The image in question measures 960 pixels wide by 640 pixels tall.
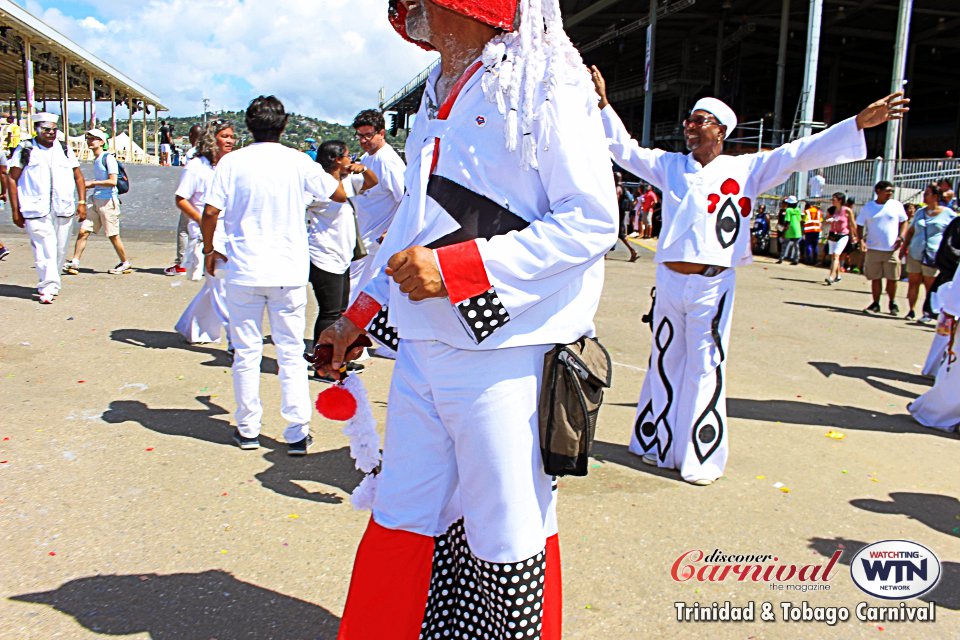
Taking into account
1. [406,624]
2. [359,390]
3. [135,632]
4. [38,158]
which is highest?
[38,158]

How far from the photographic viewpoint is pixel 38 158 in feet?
29.7

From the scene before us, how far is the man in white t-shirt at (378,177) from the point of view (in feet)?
22.1

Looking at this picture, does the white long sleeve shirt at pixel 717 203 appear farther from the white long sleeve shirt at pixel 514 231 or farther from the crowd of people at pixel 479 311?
the white long sleeve shirt at pixel 514 231

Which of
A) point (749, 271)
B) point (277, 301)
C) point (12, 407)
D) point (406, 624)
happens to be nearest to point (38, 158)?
point (12, 407)

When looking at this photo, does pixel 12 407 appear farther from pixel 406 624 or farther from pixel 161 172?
pixel 161 172

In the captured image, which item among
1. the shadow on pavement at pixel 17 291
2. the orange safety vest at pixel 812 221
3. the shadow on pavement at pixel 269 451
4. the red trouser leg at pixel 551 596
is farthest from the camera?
the orange safety vest at pixel 812 221

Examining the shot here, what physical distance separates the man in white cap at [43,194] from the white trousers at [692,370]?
24.8ft

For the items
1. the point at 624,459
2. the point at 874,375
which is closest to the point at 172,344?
the point at 624,459

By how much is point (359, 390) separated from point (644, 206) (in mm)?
23476

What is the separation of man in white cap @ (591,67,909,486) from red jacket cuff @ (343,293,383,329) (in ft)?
8.00

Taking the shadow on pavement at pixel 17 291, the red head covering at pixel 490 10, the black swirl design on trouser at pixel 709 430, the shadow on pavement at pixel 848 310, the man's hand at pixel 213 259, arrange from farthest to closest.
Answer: the shadow on pavement at pixel 848 310 < the shadow on pavement at pixel 17 291 < the man's hand at pixel 213 259 < the black swirl design on trouser at pixel 709 430 < the red head covering at pixel 490 10

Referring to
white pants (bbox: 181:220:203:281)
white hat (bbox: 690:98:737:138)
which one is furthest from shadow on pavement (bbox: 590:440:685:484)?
white pants (bbox: 181:220:203:281)

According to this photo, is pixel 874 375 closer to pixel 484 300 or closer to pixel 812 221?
pixel 484 300

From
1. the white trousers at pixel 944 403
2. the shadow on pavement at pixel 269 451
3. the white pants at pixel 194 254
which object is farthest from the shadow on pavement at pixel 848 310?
the shadow on pavement at pixel 269 451
